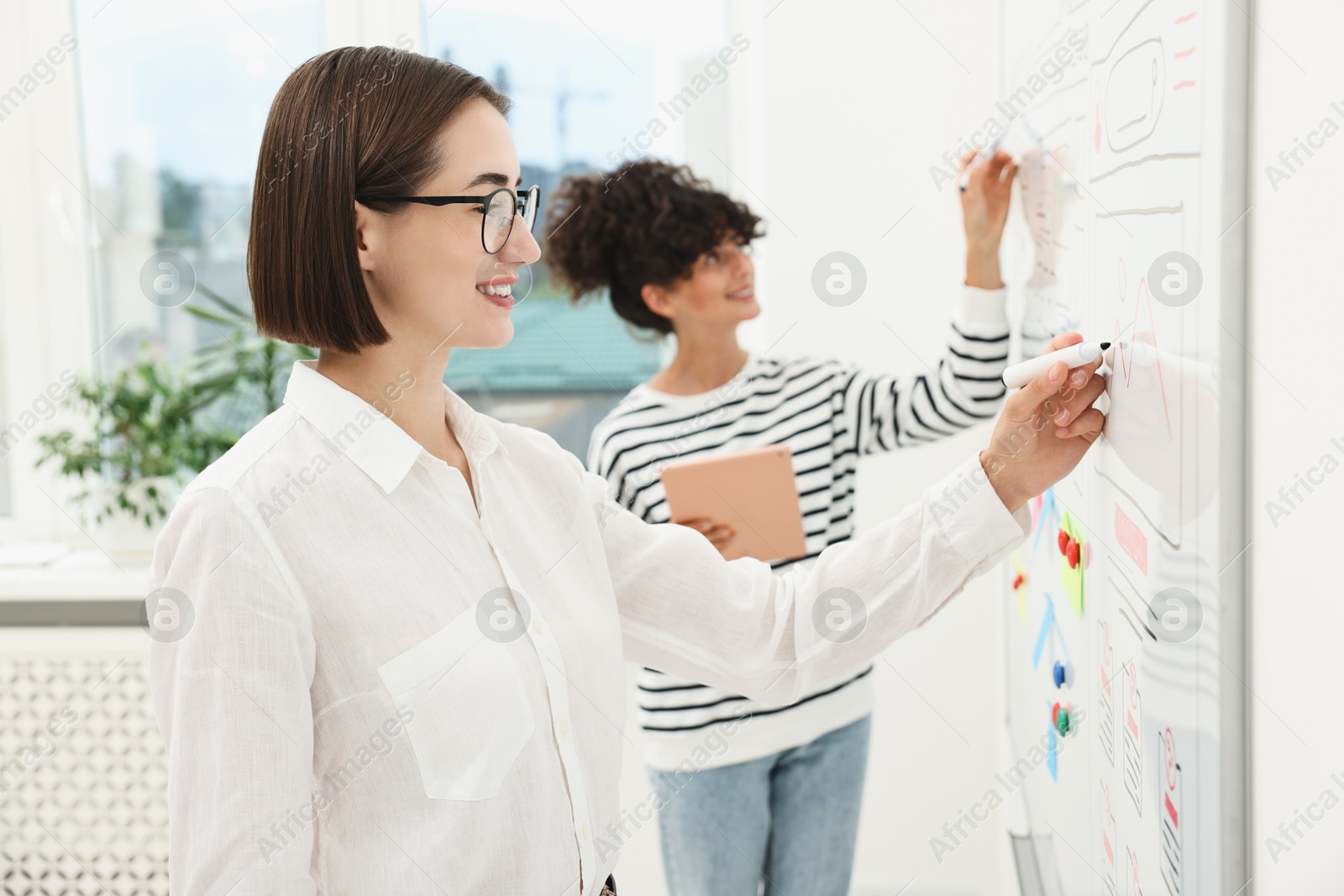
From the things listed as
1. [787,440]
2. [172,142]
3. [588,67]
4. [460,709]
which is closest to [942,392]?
[787,440]

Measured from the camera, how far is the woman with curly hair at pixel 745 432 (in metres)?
1.42

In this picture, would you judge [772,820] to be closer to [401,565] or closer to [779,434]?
[779,434]

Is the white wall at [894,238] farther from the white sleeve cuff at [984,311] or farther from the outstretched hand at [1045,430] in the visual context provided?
the outstretched hand at [1045,430]

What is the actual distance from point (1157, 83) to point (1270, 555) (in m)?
0.30

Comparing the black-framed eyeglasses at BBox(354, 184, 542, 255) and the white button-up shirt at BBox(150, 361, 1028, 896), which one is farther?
the black-framed eyeglasses at BBox(354, 184, 542, 255)

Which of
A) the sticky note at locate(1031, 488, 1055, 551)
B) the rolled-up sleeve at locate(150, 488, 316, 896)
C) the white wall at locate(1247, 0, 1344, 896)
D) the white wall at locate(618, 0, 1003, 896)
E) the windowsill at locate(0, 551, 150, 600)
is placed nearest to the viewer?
the white wall at locate(1247, 0, 1344, 896)

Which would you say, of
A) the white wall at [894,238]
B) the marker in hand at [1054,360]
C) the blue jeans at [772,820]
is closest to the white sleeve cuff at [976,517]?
the marker in hand at [1054,360]

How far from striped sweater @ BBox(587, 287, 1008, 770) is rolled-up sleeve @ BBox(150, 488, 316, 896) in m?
0.75

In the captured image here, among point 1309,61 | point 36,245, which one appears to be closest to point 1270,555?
point 1309,61

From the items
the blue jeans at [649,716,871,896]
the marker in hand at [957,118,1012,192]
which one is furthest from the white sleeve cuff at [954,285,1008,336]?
the blue jeans at [649,716,871,896]

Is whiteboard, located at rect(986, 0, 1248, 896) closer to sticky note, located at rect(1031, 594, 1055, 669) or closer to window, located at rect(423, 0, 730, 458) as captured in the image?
sticky note, located at rect(1031, 594, 1055, 669)

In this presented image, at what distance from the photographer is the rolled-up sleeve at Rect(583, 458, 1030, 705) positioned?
3.24 feet

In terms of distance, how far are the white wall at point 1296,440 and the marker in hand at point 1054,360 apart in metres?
0.29

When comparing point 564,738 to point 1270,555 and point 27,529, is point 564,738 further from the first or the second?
point 27,529
